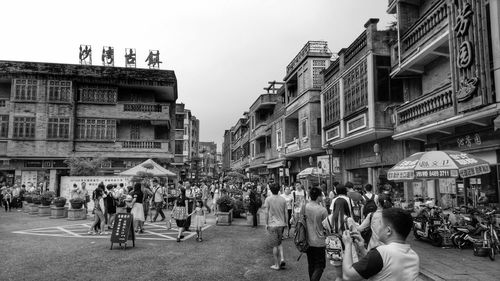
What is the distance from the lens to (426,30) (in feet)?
45.9

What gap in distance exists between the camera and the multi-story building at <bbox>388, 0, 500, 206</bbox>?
10.4m

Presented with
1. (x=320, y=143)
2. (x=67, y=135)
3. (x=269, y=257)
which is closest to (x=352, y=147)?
(x=320, y=143)

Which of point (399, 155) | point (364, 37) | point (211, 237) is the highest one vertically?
point (364, 37)

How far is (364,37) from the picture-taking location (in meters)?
17.9

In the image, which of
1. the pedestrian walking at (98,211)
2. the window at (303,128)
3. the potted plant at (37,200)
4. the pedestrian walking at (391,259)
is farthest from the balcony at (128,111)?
the pedestrian walking at (391,259)

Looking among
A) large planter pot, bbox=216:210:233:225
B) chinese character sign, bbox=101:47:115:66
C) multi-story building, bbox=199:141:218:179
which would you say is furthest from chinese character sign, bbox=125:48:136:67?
multi-story building, bbox=199:141:218:179

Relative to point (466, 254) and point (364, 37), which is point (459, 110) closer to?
point (466, 254)

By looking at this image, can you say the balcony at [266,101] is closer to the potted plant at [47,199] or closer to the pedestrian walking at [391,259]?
the potted plant at [47,199]

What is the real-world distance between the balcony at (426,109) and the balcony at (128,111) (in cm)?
2237

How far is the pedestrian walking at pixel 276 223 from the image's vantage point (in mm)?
7957

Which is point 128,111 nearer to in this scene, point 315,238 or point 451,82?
point 451,82

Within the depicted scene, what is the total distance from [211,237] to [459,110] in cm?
884

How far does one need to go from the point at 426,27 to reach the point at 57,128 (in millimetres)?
28683

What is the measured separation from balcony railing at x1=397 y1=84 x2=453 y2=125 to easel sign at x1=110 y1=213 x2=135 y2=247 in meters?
10.7
